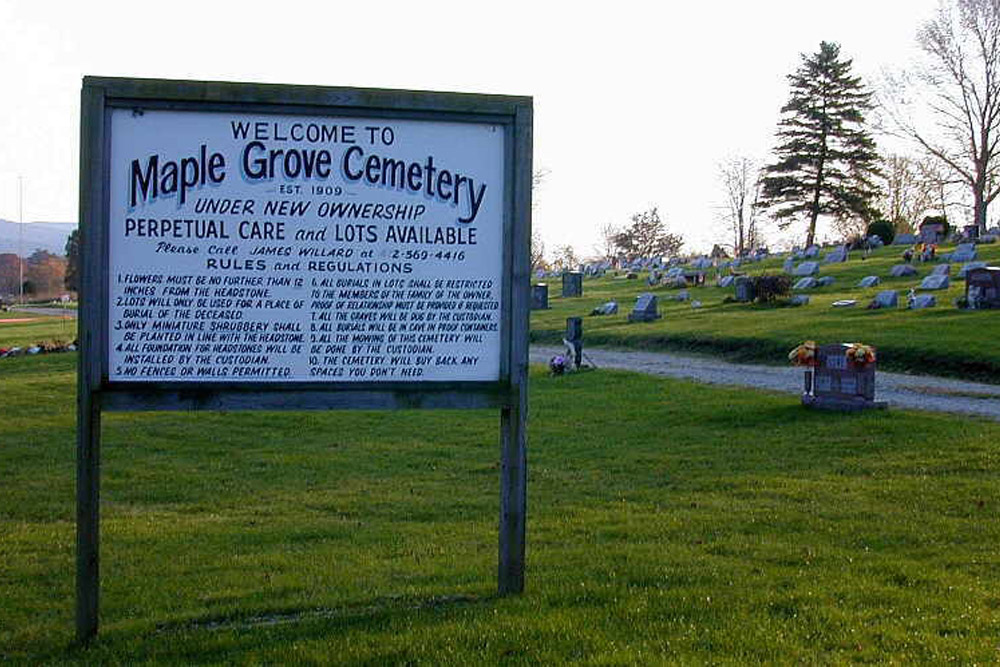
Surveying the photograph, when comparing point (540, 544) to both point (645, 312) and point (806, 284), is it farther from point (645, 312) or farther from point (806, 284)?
point (806, 284)

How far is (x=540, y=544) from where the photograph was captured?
310 inches

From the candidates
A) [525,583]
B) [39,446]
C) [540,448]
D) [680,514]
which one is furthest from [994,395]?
[39,446]

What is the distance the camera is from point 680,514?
347 inches

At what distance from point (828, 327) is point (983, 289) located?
4.33 metres

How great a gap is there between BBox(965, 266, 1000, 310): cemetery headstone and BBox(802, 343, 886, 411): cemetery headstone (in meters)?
13.2

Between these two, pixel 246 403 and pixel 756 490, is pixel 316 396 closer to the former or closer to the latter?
pixel 246 403

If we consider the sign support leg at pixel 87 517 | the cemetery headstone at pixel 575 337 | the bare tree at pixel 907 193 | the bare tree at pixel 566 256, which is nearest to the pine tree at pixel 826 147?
the bare tree at pixel 907 193

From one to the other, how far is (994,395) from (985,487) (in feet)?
26.9

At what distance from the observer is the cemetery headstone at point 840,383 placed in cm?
1484

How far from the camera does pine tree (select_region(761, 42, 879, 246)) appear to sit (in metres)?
65.6

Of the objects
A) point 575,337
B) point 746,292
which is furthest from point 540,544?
point 746,292

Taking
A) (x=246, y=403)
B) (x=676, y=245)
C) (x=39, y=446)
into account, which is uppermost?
(x=676, y=245)

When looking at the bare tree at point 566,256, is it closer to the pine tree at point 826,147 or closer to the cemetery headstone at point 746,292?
the pine tree at point 826,147

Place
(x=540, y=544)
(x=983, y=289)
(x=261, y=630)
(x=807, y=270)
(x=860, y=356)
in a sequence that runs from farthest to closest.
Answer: (x=807, y=270) → (x=983, y=289) → (x=860, y=356) → (x=540, y=544) → (x=261, y=630)
